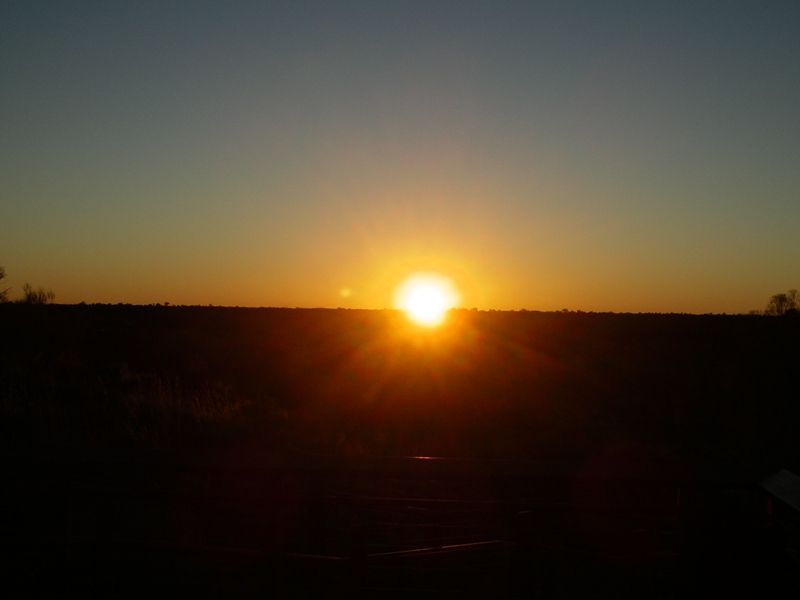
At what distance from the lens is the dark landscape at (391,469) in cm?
322

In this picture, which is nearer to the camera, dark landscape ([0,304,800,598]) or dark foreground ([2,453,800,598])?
dark foreground ([2,453,800,598])

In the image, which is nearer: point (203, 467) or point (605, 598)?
point (605, 598)

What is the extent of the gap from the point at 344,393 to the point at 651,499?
17.9 meters

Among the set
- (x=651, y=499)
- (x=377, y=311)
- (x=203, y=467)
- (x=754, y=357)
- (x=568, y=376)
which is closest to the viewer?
(x=203, y=467)

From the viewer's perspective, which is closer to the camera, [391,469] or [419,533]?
[391,469]

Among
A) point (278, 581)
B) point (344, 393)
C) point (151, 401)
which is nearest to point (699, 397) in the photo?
point (344, 393)

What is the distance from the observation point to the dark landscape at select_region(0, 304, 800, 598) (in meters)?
3.22

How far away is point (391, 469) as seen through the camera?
3.75 m

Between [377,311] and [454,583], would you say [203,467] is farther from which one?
[377,311]

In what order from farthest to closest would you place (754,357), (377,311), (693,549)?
(377,311)
(754,357)
(693,549)

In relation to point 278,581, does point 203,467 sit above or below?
above

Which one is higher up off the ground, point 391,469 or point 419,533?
point 391,469

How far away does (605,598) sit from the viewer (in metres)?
3.25

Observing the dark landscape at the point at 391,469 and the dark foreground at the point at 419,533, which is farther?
the dark landscape at the point at 391,469
